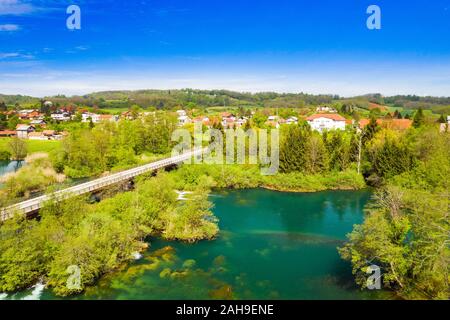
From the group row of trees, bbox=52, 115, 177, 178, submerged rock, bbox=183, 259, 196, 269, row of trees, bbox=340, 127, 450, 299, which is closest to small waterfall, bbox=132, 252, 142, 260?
submerged rock, bbox=183, 259, 196, 269

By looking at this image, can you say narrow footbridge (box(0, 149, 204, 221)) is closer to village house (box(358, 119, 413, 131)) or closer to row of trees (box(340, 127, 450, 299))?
Result: row of trees (box(340, 127, 450, 299))

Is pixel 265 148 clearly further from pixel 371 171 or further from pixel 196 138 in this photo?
pixel 196 138

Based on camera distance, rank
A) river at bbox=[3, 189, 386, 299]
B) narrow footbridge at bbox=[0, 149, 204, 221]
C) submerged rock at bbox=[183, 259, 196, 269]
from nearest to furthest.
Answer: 1. river at bbox=[3, 189, 386, 299]
2. submerged rock at bbox=[183, 259, 196, 269]
3. narrow footbridge at bbox=[0, 149, 204, 221]

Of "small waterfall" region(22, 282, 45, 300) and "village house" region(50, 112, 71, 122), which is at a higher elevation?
"village house" region(50, 112, 71, 122)

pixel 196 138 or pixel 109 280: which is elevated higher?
pixel 196 138
